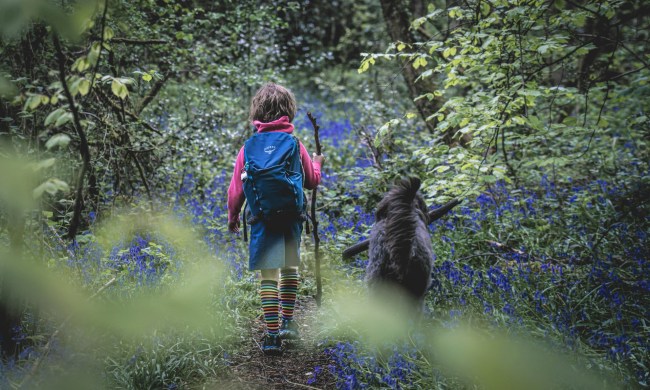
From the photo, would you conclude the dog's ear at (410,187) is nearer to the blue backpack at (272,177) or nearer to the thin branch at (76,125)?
the blue backpack at (272,177)

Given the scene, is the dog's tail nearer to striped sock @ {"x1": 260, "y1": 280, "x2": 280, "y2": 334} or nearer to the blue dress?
the blue dress

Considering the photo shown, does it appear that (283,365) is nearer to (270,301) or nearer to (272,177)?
(270,301)

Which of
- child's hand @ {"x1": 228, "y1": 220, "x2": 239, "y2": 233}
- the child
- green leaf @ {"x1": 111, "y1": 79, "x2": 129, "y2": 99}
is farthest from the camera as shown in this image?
child's hand @ {"x1": 228, "y1": 220, "x2": 239, "y2": 233}

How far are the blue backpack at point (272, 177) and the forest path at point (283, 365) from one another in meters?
1.12

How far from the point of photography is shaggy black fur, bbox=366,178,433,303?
3.23 meters

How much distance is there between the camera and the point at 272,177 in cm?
324

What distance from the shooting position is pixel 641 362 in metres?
2.77

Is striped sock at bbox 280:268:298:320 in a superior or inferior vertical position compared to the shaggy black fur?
inferior

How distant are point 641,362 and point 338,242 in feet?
10.4

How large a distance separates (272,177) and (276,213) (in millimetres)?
284

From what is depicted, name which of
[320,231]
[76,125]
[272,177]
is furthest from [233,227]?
[320,231]

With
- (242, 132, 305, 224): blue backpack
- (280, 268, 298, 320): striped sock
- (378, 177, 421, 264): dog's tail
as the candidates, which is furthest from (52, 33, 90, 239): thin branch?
A: (378, 177, 421, 264): dog's tail

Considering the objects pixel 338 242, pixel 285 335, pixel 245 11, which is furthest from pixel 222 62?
pixel 285 335

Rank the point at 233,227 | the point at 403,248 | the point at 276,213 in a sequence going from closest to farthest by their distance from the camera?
the point at 403,248 < the point at 276,213 < the point at 233,227
